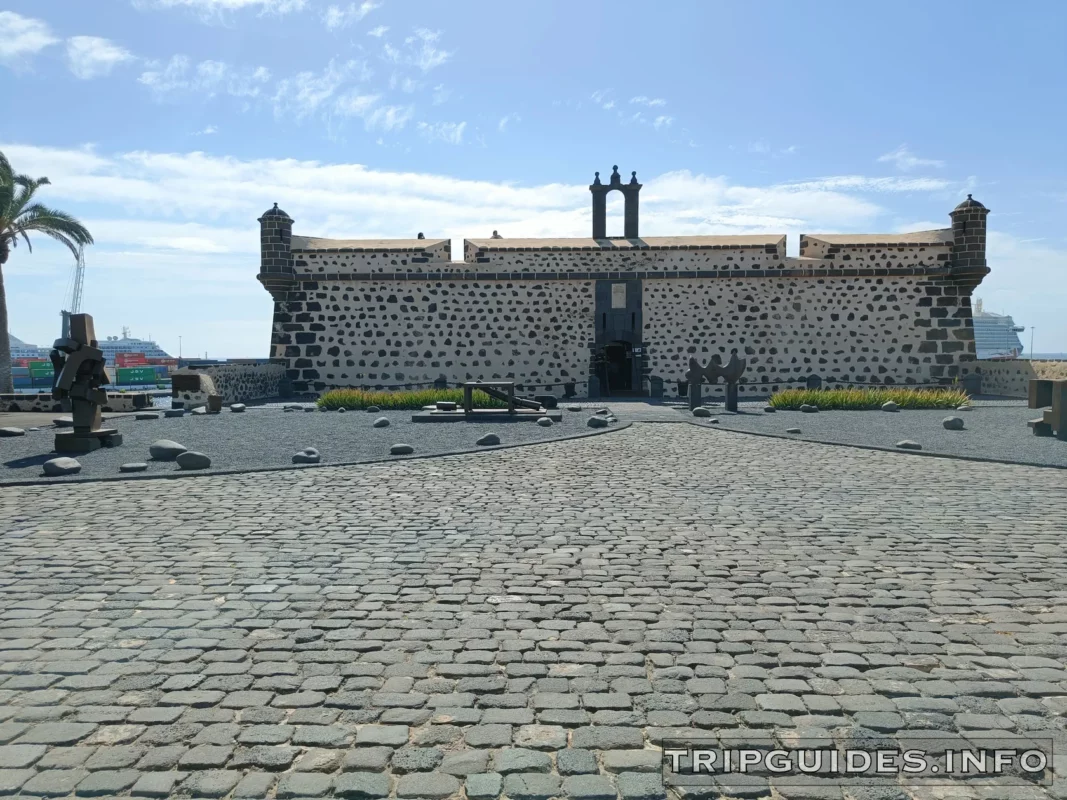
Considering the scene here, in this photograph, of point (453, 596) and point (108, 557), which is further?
point (108, 557)

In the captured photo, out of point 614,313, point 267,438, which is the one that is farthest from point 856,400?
point 267,438

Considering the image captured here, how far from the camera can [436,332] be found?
987 inches

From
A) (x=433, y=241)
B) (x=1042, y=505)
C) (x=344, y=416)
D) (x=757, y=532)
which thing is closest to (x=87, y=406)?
(x=344, y=416)

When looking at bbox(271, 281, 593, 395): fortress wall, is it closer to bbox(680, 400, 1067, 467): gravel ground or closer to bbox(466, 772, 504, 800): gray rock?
bbox(680, 400, 1067, 467): gravel ground

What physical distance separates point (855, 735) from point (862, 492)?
5.25 metres

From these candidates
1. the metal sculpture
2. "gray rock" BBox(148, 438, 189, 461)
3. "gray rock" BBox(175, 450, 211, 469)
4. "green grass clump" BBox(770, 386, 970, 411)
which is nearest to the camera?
"gray rock" BBox(175, 450, 211, 469)

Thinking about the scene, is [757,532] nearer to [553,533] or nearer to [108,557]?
[553,533]

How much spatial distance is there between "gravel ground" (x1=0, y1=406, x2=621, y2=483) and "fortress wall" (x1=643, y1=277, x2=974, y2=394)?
912 cm

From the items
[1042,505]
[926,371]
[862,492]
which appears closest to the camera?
[1042,505]

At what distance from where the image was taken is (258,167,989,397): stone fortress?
24.8 m

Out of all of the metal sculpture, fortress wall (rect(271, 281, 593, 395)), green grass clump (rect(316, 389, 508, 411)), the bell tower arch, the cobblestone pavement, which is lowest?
the cobblestone pavement

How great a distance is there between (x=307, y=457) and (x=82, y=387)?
4209 millimetres

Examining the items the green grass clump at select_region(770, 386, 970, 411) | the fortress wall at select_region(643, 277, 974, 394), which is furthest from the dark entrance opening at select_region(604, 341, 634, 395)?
the green grass clump at select_region(770, 386, 970, 411)

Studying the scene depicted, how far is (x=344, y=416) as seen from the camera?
1677cm
